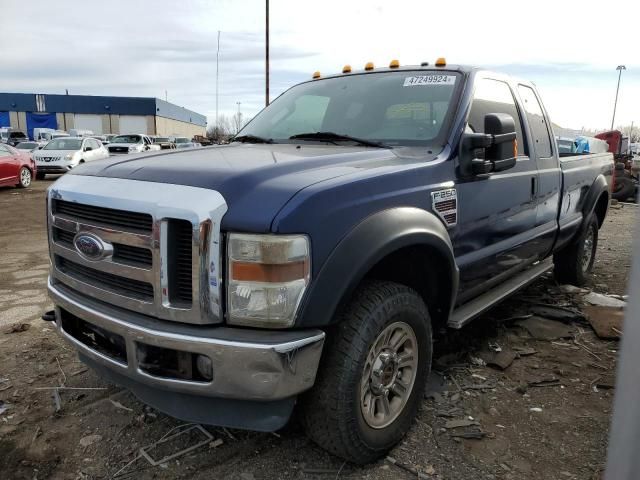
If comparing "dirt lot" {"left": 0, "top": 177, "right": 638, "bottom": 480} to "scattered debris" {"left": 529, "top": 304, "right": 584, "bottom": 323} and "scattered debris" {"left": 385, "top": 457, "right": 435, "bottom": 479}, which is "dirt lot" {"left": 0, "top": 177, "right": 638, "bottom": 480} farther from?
"scattered debris" {"left": 529, "top": 304, "right": 584, "bottom": 323}

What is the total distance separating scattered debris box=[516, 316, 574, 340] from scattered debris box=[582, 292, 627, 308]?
72 centimetres

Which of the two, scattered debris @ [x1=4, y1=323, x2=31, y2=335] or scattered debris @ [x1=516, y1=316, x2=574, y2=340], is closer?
scattered debris @ [x1=4, y1=323, x2=31, y2=335]

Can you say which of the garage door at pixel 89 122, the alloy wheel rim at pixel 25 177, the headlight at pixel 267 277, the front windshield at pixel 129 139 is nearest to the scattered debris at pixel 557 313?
the headlight at pixel 267 277

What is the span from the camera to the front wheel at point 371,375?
7.13 ft

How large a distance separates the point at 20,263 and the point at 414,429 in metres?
5.35

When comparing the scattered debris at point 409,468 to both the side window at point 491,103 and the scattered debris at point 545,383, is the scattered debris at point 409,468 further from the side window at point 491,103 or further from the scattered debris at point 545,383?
the side window at point 491,103

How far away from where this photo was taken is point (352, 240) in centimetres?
211

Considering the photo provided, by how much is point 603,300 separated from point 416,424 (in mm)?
3018

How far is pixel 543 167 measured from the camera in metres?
3.98

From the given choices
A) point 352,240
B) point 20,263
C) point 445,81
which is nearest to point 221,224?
point 352,240

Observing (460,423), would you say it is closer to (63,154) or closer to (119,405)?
(119,405)

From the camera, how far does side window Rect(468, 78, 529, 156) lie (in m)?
3.22

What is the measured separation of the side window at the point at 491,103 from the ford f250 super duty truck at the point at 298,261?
0.04 m

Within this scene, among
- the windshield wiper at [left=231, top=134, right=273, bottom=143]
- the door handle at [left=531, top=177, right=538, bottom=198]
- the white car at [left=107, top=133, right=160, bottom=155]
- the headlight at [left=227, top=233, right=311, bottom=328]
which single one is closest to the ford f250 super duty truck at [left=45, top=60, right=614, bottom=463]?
the headlight at [left=227, top=233, right=311, bottom=328]
